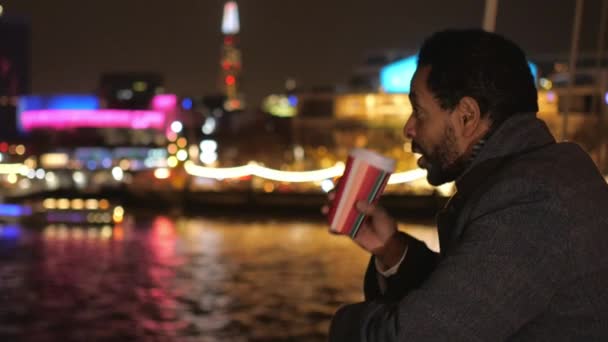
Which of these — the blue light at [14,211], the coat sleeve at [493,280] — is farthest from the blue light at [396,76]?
the coat sleeve at [493,280]

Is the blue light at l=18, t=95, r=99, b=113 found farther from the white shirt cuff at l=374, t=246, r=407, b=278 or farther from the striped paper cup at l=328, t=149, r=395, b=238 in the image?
the striped paper cup at l=328, t=149, r=395, b=238

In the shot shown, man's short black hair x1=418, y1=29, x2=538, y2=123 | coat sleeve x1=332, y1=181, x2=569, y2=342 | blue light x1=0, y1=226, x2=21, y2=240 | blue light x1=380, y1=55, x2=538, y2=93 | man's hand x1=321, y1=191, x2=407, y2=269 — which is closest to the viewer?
coat sleeve x1=332, y1=181, x2=569, y2=342

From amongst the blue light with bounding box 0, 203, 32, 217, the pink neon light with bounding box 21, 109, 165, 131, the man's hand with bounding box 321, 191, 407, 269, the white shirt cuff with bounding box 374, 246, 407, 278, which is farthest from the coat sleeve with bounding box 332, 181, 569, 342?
the pink neon light with bounding box 21, 109, 165, 131

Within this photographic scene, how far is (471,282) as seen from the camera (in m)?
1.76

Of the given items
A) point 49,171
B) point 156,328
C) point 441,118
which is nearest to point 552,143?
point 441,118

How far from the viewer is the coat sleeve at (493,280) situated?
1.76m

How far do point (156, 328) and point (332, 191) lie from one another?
11.9 meters

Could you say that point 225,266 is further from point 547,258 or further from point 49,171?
point 49,171

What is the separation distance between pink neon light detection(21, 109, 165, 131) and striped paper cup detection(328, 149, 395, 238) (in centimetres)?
11891

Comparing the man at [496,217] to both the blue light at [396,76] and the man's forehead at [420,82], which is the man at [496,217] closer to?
the man's forehead at [420,82]

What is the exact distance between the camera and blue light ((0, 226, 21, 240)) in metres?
33.2

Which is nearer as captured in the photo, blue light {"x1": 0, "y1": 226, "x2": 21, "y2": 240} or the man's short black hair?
the man's short black hair

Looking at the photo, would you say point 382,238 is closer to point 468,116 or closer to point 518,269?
point 468,116

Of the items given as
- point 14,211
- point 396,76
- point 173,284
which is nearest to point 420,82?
point 173,284
